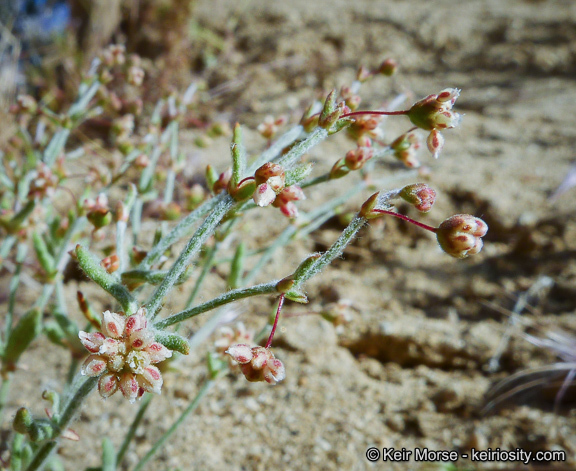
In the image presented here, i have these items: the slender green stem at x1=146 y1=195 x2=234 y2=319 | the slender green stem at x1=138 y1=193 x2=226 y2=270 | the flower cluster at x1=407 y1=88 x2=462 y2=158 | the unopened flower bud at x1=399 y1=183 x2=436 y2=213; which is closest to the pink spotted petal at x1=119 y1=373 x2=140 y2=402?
the slender green stem at x1=146 y1=195 x2=234 y2=319

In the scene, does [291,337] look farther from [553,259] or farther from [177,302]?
[553,259]

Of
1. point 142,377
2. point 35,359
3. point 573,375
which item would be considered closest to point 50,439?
point 142,377

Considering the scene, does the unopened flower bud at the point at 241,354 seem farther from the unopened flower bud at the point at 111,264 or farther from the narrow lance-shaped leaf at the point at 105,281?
the unopened flower bud at the point at 111,264

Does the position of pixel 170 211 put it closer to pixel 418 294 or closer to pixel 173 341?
pixel 173 341

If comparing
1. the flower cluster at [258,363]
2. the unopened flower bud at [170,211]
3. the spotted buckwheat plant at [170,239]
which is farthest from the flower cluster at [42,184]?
the flower cluster at [258,363]

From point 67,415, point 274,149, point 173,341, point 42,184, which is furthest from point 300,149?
point 42,184

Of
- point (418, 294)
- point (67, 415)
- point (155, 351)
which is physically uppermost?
point (418, 294)
